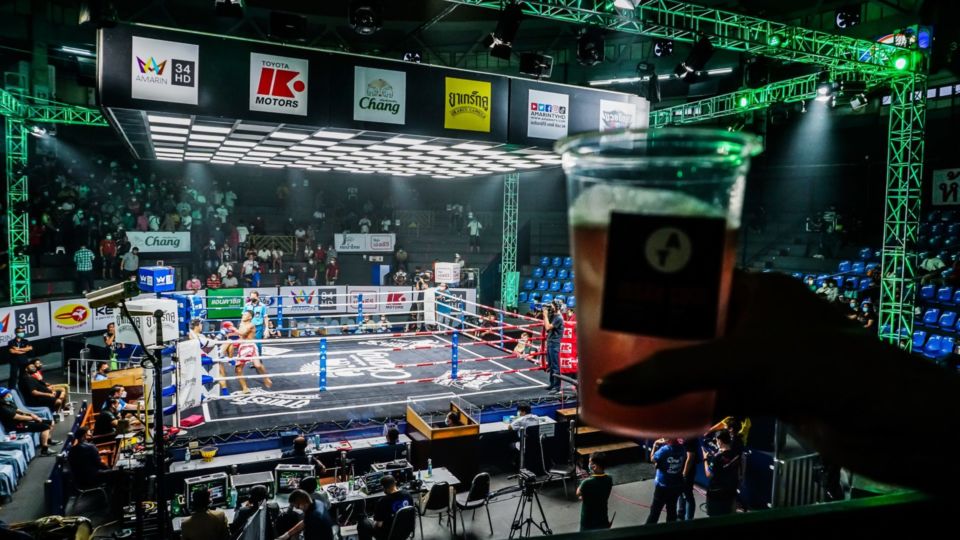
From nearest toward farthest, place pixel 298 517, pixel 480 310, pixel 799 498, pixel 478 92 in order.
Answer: pixel 298 517 < pixel 799 498 < pixel 478 92 < pixel 480 310

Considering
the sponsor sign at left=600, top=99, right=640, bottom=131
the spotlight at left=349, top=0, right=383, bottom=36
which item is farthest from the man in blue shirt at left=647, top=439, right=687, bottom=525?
the spotlight at left=349, top=0, right=383, bottom=36

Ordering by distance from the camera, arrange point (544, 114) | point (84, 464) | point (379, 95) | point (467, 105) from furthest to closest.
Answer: point (544, 114) < point (467, 105) < point (379, 95) < point (84, 464)

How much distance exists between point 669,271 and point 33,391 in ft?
39.7

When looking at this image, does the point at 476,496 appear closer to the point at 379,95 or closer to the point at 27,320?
the point at 379,95

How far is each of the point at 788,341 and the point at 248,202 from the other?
2380 centimetres

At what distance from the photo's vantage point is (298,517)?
6.15 meters

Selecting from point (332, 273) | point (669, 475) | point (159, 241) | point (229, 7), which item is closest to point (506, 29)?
point (229, 7)

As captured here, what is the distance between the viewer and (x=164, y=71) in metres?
6.99

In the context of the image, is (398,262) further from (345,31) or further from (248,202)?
(345,31)

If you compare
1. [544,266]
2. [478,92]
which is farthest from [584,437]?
[544,266]

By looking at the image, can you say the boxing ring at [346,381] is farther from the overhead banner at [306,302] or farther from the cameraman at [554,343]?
the overhead banner at [306,302]

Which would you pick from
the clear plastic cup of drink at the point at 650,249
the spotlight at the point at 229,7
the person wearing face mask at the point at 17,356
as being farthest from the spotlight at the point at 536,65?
the clear plastic cup of drink at the point at 650,249

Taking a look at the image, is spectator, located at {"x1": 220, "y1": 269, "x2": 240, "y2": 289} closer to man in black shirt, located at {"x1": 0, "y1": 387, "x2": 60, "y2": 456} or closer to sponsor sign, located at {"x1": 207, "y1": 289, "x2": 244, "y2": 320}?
sponsor sign, located at {"x1": 207, "y1": 289, "x2": 244, "y2": 320}

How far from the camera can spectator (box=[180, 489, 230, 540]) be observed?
5.54 meters
